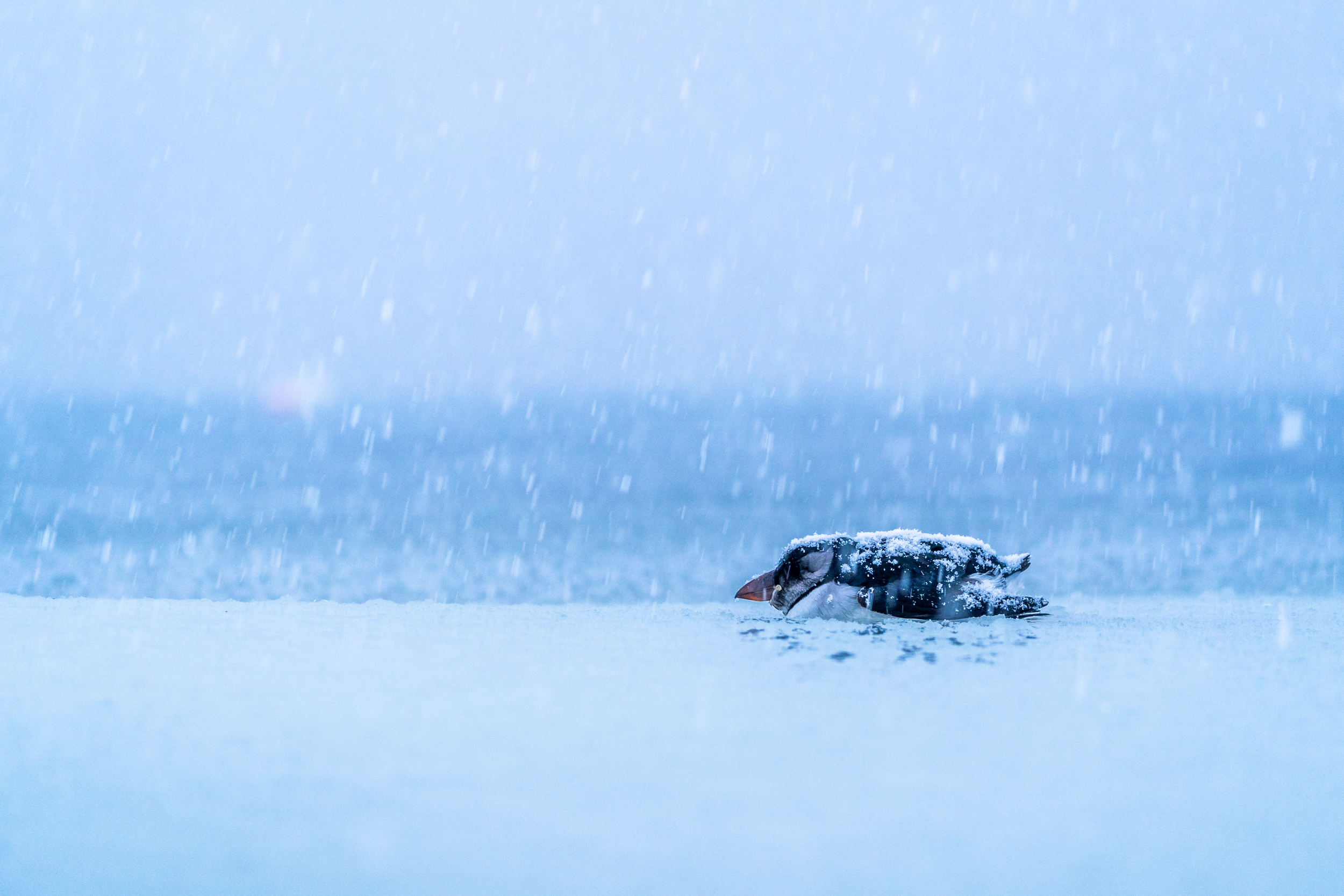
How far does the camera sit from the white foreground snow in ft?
5.16

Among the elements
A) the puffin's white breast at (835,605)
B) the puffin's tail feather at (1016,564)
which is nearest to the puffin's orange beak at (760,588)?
the puffin's white breast at (835,605)

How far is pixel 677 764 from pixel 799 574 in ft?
6.19

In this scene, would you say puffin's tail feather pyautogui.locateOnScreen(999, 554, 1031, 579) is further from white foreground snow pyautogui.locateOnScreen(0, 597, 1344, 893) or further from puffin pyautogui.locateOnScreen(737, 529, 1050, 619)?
white foreground snow pyautogui.locateOnScreen(0, 597, 1344, 893)

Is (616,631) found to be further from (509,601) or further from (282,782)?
(282,782)

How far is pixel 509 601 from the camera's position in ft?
15.2

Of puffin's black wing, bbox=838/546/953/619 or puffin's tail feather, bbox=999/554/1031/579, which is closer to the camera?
puffin's black wing, bbox=838/546/953/619

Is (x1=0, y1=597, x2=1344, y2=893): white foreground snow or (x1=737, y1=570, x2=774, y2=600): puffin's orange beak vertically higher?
(x1=737, y1=570, x2=774, y2=600): puffin's orange beak

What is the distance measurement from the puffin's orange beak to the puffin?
96 mm

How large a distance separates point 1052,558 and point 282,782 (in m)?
6.04

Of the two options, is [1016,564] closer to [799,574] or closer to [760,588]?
[799,574]

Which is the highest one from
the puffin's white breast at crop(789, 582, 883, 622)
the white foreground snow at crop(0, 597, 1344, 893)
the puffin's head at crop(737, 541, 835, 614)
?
the puffin's head at crop(737, 541, 835, 614)

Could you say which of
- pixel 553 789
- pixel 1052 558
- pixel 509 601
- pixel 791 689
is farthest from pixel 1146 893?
pixel 1052 558

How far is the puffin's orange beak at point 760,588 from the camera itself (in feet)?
13.0

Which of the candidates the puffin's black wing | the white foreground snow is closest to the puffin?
the puffin's black wing
